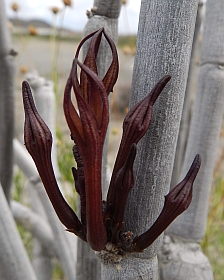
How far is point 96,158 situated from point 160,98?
0.26 ft

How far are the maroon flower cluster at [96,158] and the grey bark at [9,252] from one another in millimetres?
151

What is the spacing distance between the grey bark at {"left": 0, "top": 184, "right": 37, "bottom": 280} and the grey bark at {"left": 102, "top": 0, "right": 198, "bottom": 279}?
0.48ft

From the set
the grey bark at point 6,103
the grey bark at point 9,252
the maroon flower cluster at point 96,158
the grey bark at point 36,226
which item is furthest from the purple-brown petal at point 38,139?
the grey bark at point 36,226

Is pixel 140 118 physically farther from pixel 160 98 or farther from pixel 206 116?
pixel 206 116

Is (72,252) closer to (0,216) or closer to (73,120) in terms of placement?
(0,216)

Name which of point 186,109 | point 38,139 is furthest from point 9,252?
point 186,109

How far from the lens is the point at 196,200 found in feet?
1.61

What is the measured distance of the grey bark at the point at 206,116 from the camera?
428 mm

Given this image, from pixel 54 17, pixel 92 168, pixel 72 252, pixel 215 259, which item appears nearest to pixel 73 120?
pixel 92 168

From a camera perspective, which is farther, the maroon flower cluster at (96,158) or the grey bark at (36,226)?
the grey bark at (36,226)

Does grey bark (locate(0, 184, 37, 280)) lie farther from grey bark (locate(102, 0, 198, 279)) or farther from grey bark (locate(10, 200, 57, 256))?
grey bark (locate(10, 200, 57, 256))

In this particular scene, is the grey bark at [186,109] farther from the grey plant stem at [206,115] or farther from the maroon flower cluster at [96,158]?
the maroon flower cluster at [96,158]

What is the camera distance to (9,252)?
1.42 feet

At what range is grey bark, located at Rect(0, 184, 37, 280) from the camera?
1.40 feet
